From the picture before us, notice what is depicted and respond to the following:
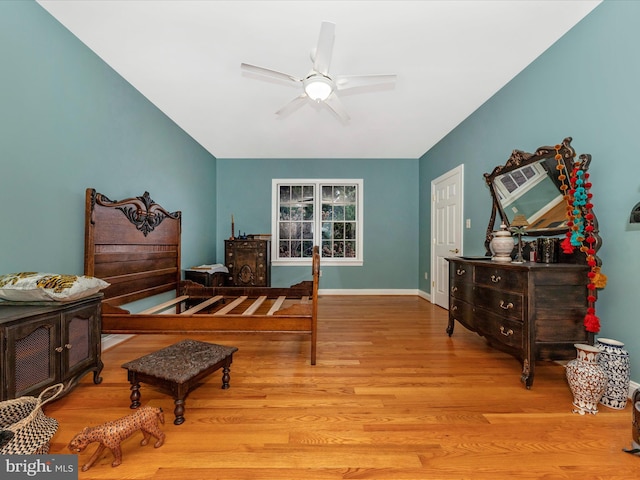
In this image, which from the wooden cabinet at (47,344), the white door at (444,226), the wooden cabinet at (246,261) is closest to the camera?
the wooden cabinet at (47,344)

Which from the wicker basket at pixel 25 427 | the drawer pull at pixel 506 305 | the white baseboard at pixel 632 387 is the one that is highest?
the drawer pull at pixel 506 305

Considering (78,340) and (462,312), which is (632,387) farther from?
(78,340)

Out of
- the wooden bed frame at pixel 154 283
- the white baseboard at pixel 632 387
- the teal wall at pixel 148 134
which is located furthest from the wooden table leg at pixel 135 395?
the white baseboard at pixel 632 387

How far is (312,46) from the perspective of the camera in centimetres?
236

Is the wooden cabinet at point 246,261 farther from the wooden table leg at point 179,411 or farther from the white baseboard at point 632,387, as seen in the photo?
the white baseboard at point 632,387

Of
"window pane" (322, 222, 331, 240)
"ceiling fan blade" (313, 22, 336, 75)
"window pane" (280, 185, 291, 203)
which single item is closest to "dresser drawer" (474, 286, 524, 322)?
"ceiling fan blade" (313, 22, 336, 75)

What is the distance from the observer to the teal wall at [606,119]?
179 centimetres

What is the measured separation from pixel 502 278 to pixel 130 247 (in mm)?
3370

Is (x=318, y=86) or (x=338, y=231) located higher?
(x=318, y=86)

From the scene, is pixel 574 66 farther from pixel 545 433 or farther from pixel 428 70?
pixel 545 433

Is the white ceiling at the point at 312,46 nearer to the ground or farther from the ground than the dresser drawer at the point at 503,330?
farther from the ground

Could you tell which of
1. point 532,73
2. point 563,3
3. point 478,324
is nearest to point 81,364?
point 478,324

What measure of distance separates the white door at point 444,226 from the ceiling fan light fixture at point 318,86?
2395 millimetres

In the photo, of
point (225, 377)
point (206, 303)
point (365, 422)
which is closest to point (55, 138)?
point (206, 303)
